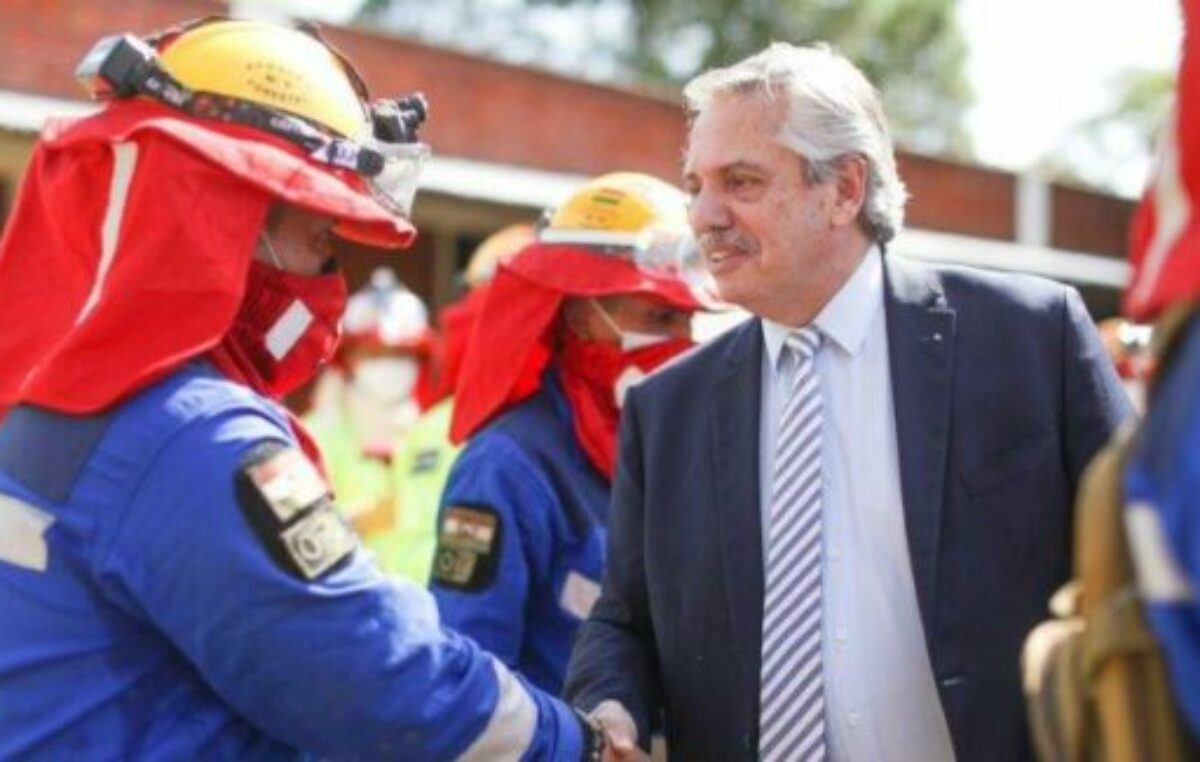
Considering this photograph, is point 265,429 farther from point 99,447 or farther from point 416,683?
point 416,683

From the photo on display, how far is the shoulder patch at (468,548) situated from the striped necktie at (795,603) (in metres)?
0.94

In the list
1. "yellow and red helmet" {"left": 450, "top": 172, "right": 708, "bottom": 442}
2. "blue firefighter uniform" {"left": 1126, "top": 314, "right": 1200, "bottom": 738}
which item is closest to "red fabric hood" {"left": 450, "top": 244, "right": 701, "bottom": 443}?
"yellow and red helmet" {"left": 450, "top": 172, "right": 708, "bottom": 442}

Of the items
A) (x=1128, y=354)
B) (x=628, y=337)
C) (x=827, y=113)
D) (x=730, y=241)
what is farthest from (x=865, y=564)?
(x=1128, y=354)

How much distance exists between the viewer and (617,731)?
10.8 feet

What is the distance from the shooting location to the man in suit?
315 cm

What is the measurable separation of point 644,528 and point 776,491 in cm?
34

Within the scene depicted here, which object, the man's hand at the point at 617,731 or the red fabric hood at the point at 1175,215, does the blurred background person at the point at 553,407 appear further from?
the red fabric hood at the point at 1175,215

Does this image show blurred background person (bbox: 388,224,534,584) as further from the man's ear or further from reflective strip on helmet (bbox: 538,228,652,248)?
the man's ear

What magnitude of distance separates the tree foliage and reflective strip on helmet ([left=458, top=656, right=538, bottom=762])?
36852 millimetres

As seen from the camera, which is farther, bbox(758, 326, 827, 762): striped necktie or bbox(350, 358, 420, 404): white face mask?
bbox(350, 358, 420, 404): white face mask

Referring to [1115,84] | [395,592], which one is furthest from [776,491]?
[1115,84]

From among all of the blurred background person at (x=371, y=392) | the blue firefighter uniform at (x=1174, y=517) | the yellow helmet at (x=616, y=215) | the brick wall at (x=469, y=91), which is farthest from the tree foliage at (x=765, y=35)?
the blue firefighter uniform at (x=1174, y=517)

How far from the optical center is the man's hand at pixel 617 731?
3258mm

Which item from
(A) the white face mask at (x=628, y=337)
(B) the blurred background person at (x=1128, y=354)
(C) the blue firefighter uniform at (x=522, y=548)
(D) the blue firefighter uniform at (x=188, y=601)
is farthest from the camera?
(B) the blurred background person at (x=1128, y=354)
